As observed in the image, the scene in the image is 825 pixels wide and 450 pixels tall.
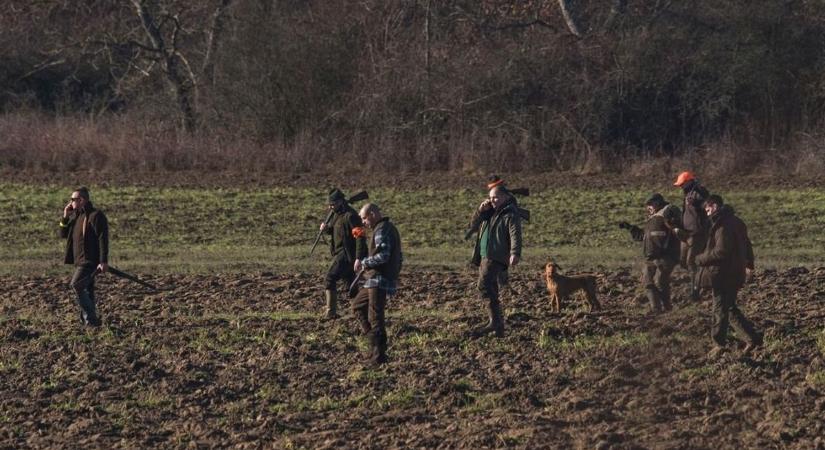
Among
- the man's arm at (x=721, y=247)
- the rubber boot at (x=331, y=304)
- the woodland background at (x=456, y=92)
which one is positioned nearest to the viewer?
the man's arm at (x=721, y=247)

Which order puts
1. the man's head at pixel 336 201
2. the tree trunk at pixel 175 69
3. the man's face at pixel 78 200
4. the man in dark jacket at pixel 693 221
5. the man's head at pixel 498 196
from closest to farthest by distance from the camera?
the man's head at pixel 498 196
the man in dark jacket at pixel 693 221
the man's head at pixel 336 201
the man's face at pixel 78 200
the tree trunk at pixel 175 69

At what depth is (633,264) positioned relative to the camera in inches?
875

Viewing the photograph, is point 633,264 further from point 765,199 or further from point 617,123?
point 617,123

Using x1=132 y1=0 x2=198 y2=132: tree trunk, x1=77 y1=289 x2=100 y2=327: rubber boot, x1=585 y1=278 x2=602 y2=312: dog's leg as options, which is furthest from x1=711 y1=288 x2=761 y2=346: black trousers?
x1=132 y1=0 x2=198 y2=132: tree trunk

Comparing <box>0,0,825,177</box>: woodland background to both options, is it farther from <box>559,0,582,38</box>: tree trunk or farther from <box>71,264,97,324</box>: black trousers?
<box>71,264,97,324</box>: black trousers

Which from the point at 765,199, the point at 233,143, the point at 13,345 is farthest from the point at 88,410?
the point at 233,143

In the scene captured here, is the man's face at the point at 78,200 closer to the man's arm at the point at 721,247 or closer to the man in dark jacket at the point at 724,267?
the man in dark jacket at the point at 724,267

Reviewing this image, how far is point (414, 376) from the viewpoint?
13.7 meters

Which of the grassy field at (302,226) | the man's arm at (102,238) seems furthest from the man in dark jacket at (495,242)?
the grassy field at (302,226)

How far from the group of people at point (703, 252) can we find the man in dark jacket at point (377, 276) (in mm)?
2847

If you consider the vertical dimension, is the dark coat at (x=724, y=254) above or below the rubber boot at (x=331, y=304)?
above

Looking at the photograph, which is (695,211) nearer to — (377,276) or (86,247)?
(377,276)

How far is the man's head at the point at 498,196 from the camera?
15117mm

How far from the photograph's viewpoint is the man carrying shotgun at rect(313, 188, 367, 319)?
1633 centimetres
